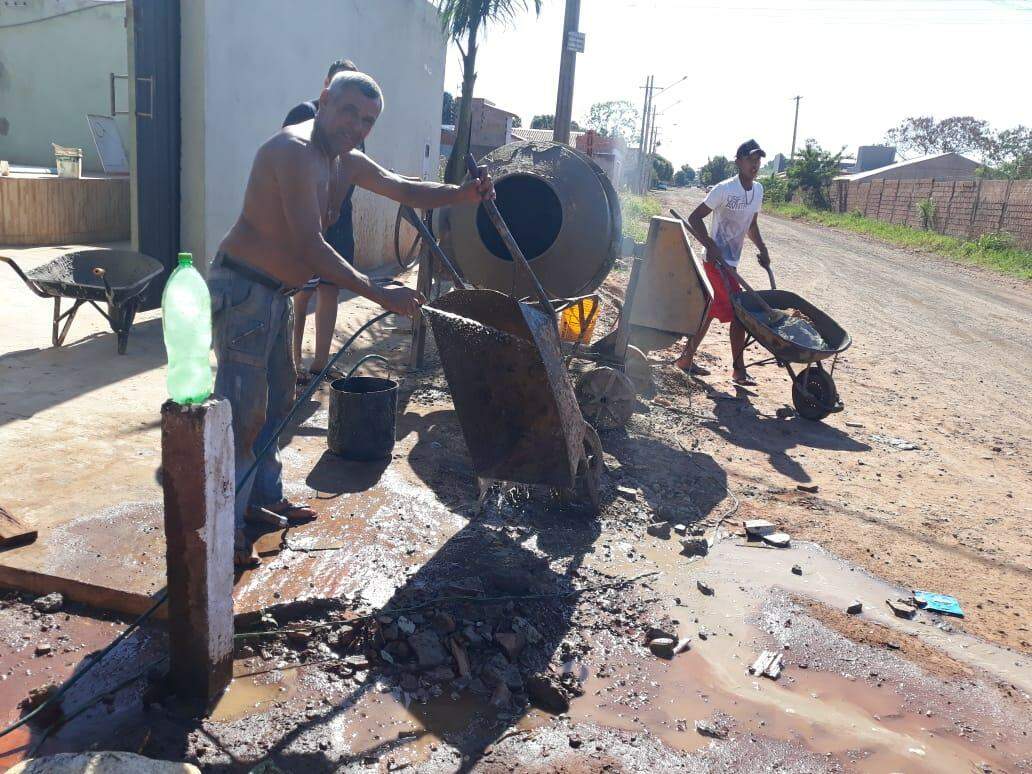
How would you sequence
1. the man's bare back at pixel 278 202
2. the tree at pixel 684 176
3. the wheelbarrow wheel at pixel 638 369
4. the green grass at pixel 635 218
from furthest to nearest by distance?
the tree at pixel 684 176
the green grass at pixel 635 218
the wheelbarrow wheel at pixel 638 369
the man's bare back at pixel 278 202

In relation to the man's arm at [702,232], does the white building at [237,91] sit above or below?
above

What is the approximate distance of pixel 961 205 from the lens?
2505 centimetres

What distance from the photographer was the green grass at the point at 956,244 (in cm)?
1989

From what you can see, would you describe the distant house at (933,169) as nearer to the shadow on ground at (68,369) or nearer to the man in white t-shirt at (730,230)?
the man in white t-shirt at (730,230)

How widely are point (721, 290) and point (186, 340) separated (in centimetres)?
524

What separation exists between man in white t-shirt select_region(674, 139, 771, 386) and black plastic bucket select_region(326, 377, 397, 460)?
10.5ft

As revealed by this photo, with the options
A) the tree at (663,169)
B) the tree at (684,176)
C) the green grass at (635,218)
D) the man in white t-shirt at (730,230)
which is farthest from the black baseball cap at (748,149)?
the tree at (684,176)

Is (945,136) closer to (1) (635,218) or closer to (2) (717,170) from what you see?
(2) (717,170)

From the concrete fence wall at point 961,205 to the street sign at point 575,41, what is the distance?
15949mm

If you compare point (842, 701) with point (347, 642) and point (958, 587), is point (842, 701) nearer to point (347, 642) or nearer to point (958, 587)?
point (958, 587)

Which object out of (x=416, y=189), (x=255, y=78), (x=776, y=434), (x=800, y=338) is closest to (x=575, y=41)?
(x=255, y=78)

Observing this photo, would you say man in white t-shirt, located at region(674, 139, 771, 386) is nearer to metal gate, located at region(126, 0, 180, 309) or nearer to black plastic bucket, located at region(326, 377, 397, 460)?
black plastic bucket, located at region(326, 377, 397, 460)

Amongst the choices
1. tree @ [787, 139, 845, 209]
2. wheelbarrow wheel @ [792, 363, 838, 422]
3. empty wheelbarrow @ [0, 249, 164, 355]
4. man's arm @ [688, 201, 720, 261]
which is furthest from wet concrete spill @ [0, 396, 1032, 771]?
tree @ [787, 139, 845, 209]

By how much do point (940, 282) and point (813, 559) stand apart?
1458cm
